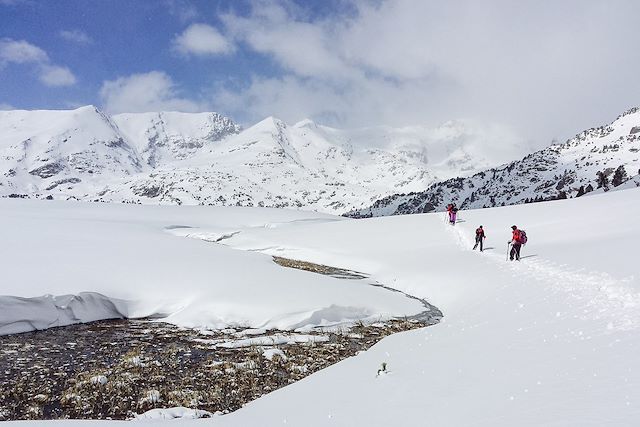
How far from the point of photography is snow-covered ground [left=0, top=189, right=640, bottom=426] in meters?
7.88

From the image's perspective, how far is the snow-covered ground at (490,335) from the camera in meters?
7.88

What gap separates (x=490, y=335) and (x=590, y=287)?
24.9 ft

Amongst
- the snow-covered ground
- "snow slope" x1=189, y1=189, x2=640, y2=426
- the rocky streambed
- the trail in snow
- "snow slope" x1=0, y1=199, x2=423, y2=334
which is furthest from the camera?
"snow slope" x1=0, y1=199, x2=423, y2=334

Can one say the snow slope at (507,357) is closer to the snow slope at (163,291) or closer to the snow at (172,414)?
the snow at (172,414)

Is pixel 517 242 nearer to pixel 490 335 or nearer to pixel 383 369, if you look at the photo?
pixel 490 335

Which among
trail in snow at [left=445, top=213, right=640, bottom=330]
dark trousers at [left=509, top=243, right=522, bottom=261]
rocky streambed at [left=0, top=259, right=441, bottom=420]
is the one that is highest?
dark trousers at [left=509, top=243, right=522, bottom=261]

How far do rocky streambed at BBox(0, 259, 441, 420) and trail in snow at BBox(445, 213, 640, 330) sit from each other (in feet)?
20.8

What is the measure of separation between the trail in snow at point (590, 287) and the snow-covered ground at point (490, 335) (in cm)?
6

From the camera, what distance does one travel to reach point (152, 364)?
46.1 feet

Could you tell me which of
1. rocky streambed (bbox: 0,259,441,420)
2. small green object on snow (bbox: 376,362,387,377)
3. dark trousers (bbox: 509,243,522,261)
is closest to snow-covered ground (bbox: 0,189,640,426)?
small green object on snow (bbox: 376,362,387,377)

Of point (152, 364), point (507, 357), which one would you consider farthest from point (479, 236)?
point (152, 364)

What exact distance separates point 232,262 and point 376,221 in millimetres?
29170

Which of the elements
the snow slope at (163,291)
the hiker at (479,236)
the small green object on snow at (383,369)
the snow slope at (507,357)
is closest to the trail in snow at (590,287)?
the snow slope at (507,357)

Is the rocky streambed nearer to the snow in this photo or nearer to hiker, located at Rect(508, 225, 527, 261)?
the snow
